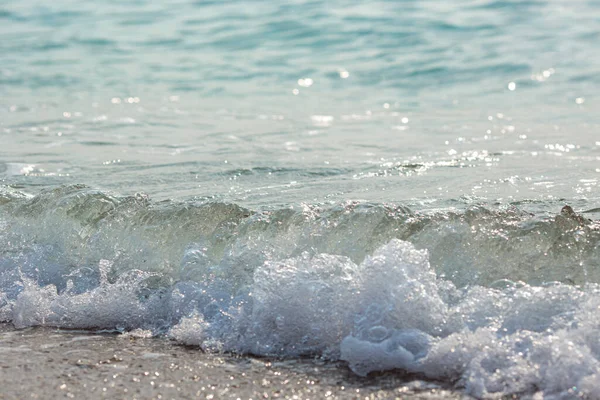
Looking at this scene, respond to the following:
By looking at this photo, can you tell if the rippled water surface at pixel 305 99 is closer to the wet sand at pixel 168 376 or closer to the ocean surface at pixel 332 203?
the ocean surface at pixel 332 203

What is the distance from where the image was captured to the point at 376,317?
295 cm

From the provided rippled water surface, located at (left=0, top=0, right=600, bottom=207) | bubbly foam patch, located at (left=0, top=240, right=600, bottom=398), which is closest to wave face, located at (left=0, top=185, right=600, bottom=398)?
bubbly foam patch, located at (left=0, top=240, right=600, bottom=398)

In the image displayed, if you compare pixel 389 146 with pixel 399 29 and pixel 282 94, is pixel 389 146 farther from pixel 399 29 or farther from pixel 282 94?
pixel 399 29

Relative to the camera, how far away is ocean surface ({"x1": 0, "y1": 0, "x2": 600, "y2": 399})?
2.92 metres

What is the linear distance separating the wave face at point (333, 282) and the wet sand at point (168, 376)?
89 mm

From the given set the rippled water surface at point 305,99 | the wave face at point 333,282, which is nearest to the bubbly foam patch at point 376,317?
the wave face at point 333,282

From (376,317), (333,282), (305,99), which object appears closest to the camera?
(376,317)

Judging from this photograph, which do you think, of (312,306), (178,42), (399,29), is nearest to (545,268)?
(312,306)

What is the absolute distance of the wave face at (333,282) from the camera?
2.73m

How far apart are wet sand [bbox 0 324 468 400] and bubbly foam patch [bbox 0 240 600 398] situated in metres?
0.09

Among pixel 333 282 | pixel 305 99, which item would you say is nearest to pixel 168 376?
pixel 333 282

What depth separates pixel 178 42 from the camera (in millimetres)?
12898

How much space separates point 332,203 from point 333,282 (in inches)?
59.0

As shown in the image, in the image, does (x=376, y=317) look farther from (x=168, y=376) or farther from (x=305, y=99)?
(x=305, y=99)
